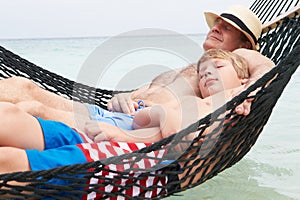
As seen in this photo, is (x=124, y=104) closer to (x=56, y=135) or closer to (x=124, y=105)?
(x=124, y=105)

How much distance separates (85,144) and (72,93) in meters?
0.87

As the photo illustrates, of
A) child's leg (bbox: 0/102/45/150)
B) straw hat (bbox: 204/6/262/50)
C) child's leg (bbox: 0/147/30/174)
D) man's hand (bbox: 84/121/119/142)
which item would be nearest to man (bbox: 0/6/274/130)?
straw hat (bbox: 204/6/262/50)

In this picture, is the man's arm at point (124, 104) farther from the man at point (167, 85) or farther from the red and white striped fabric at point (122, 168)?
the red and white striped fabric at point (122, 168)

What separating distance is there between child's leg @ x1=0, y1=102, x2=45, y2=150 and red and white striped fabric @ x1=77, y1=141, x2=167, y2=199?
0.44ft

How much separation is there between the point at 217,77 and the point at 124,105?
15.1 inches

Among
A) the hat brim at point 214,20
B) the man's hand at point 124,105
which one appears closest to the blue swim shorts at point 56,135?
the man's hand at point 124,105

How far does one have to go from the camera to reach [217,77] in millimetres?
1885

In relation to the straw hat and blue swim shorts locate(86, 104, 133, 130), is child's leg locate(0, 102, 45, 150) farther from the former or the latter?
the straw hat

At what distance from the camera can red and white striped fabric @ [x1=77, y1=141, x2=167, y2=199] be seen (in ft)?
4.48

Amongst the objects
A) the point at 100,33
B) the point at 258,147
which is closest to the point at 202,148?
the point at 258,147

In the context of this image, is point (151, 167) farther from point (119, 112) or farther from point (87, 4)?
point (87, 4)

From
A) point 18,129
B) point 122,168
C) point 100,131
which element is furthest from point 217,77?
point 18,129

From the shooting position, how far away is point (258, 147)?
3.02m

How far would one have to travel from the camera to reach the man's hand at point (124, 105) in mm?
1943
